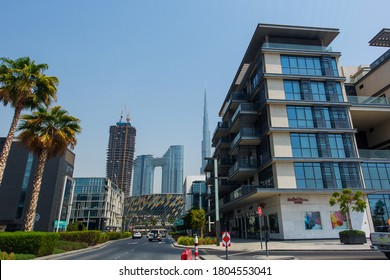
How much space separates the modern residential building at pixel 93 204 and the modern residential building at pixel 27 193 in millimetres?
38440

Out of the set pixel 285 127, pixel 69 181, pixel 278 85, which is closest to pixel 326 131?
pixel 285 127

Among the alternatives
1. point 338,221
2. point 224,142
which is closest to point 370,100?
point 338,221

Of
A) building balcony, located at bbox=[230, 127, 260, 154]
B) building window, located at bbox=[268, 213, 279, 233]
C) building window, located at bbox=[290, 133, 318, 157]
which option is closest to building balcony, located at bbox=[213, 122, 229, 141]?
building balcony, located at bbox=[230, 127, 260, 154]

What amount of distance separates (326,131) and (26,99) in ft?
102

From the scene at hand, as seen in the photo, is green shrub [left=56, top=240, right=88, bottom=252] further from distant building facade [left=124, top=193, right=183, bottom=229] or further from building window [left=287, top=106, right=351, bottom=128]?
distant building facade [left=124, top=193, right=183, bottom=229]

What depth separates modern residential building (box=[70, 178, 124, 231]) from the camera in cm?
10075

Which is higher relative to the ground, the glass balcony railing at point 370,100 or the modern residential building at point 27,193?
the glass balcony railing at point 370,100

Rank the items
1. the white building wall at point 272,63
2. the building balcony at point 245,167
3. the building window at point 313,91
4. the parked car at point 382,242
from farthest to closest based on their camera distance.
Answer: the building balcony at point 245,167 → the white building wall at point 272,63 → the building window at point 313,91 → the parked car at point 382,242

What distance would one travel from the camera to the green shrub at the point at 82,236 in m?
26.4

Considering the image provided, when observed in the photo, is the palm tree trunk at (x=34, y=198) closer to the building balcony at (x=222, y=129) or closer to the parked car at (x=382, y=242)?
the parked car at (x=382, y=242)

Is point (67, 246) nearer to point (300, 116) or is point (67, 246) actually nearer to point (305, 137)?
point (305, 137)

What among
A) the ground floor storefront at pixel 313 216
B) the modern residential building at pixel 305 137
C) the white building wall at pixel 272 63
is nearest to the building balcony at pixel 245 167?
the modern residential building at pixel 305 137

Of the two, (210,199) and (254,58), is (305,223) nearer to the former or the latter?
(254,58)

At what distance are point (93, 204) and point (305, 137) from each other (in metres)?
92.4
